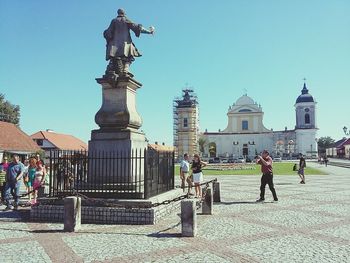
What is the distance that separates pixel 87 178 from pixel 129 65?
3564mm

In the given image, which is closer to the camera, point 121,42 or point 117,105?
point 117,105

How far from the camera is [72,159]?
33.9 feet

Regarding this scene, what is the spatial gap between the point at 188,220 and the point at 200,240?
0.48m

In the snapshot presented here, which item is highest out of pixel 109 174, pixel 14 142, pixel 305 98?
pixel 305 98

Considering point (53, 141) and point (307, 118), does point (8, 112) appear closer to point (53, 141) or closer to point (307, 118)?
point (53, 141)

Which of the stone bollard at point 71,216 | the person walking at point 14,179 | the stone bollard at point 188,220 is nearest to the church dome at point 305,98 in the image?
the person walking at point 14,179

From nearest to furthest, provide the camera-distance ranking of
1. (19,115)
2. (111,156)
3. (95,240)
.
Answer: (95,240) → (111,156) → (19,115)

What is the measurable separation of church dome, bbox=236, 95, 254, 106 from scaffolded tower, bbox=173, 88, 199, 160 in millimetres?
11295

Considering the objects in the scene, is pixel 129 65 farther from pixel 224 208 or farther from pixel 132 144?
pixel 224 208

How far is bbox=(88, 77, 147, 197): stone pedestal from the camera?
10.1 meters

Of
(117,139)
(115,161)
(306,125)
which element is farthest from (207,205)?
(306,125)

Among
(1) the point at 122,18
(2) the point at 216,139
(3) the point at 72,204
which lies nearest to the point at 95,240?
(3) the point at 72,204

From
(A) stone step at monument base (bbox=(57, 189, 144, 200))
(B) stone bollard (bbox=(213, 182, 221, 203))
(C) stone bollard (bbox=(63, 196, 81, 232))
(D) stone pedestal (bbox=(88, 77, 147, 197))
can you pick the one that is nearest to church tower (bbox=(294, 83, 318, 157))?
(B) stone bollard (bbox=(213, 182, 221, 203))

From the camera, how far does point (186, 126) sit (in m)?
91.9
